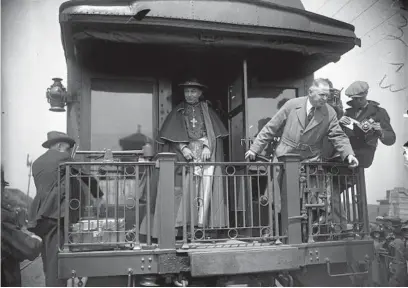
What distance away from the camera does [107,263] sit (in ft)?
12.7

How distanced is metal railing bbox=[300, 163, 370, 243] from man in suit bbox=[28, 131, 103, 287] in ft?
7.88

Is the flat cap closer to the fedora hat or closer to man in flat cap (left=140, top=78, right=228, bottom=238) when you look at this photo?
man in flat cap (left=140, top=78, right=228, bottom=238)

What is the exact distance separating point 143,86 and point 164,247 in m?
2.54

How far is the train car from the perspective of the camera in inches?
157

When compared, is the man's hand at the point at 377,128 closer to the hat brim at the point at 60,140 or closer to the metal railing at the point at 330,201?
the metal railing at the point at 330,201

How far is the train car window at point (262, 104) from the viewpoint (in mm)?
5969

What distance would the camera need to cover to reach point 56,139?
523 cm

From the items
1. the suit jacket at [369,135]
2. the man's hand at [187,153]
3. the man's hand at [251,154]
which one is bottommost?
the man's hand at [251,154]

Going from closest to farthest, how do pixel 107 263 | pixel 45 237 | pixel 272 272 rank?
pixel 107 263
pixel 272 272
pixel 45 237

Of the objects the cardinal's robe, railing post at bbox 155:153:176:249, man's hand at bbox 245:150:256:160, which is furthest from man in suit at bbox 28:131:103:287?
man's hand at bbox 245:150:256:160

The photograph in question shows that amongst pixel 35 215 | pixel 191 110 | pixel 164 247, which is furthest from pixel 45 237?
pixel 191 110

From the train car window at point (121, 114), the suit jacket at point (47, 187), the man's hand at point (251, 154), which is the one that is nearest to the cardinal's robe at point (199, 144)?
the train car window at point (121, 114)

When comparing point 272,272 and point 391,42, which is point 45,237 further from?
point 391,42

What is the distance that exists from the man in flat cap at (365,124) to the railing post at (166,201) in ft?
7.79
